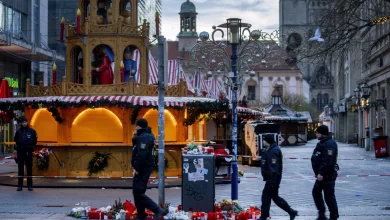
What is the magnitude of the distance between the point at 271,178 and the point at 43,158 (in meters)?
12.6

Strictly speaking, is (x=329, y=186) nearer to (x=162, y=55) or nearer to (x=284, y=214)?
(x=284, y=214)

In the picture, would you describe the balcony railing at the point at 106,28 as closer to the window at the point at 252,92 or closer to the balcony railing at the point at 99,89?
the balcony railing at the point at 99,89

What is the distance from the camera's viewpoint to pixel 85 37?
25.1m

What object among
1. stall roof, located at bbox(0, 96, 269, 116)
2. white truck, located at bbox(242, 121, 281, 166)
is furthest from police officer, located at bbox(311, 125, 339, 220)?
white truck, located at bbox(242, 121, 281, 166)

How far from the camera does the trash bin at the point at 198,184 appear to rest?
14.7 m

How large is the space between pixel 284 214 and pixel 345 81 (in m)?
68.3

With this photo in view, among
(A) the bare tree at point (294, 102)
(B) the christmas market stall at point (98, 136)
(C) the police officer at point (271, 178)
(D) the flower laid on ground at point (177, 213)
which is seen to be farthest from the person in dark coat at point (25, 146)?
(A) the bare tree at point (294, 102)

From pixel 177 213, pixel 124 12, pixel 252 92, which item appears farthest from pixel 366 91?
pixel 252 92

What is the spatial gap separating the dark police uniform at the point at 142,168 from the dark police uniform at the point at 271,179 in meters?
1.99

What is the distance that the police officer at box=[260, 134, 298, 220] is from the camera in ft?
45.4

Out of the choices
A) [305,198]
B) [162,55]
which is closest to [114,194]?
[305,198]

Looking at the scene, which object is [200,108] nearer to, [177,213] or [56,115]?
[56,115]

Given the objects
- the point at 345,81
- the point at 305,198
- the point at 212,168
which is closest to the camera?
the point at 212,168

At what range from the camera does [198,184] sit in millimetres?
14766
